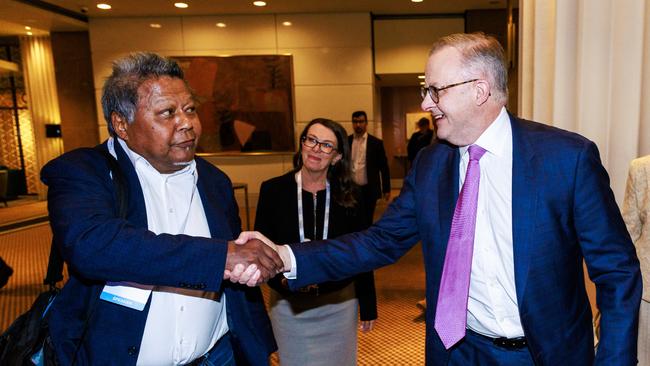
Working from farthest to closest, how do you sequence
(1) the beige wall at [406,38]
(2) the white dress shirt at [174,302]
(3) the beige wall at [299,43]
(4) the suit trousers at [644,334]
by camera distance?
(1) the beige wall at [406,38]
(3) the beige wall at [299,43]
(4) the suit trousers at [644,334]
(2) the white dress shirt at [174,302]

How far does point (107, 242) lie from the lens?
1.23m

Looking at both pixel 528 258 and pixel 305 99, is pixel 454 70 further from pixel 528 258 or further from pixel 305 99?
pixel 305 99

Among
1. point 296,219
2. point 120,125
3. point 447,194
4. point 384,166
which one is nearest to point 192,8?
point 384,166

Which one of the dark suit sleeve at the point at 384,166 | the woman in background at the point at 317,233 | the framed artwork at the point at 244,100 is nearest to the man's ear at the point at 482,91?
the woman in background at the point at 317,233

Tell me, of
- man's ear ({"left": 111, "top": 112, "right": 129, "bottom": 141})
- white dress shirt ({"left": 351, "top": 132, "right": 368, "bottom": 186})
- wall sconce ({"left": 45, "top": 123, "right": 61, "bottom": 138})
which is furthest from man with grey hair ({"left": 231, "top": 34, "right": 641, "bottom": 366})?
wall sconce ({"left": 45, "top": 123, "right": 61, "bottom": 138})

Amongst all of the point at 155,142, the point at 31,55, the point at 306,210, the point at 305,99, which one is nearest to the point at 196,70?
the point at 305,99

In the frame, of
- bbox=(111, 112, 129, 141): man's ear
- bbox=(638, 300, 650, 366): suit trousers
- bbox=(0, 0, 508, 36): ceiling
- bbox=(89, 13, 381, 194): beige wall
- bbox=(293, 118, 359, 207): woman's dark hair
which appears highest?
bbox=(0, 0, 508, 36): ceiling

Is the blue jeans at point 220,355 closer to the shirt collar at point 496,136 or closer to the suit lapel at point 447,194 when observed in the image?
the suit lapel at point 447,194

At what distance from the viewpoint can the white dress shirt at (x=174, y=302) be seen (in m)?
1.47

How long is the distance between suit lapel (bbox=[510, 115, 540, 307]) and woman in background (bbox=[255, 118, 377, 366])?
1.16 m

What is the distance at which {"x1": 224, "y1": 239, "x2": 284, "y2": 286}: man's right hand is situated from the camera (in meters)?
1.44

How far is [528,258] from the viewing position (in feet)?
4.48

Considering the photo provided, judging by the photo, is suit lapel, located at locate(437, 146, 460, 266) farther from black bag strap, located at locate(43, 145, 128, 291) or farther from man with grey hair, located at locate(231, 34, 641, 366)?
black bag strap, located at locate(43, 145, 128, 291)

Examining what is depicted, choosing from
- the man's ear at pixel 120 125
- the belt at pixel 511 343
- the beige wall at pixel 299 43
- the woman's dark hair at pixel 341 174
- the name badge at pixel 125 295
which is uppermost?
the beige wall at pixel 299 43
